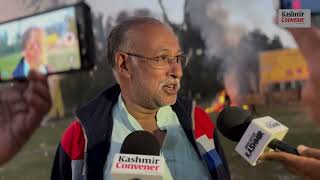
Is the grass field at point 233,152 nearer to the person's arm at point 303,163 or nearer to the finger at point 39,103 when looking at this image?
the finger at point 39,103

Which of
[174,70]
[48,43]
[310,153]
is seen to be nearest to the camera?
[310,153]

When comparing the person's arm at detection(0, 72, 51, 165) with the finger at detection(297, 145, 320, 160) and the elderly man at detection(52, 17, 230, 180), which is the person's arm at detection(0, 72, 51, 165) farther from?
the finger at detection(297, 145, 320, 160)

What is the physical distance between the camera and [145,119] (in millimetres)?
1316

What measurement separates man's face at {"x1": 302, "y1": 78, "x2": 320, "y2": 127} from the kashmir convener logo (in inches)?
7.1

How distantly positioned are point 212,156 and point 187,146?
0.23ft

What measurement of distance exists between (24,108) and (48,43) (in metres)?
0.26

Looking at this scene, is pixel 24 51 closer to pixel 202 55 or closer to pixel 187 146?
pixel 202 55

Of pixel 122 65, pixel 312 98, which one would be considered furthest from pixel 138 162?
pixel 312 98

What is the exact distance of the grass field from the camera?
158 centimetres

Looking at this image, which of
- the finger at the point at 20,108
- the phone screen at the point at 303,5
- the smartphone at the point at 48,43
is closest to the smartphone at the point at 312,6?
the phone screen at the point at 303,5

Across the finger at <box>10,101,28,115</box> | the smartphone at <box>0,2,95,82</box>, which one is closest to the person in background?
the smartphone at <box>0,2,95,82</box>

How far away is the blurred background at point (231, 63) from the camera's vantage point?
158 cm

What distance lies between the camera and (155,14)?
66.1 inches

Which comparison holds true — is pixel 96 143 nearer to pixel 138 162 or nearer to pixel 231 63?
pixel 138 162
